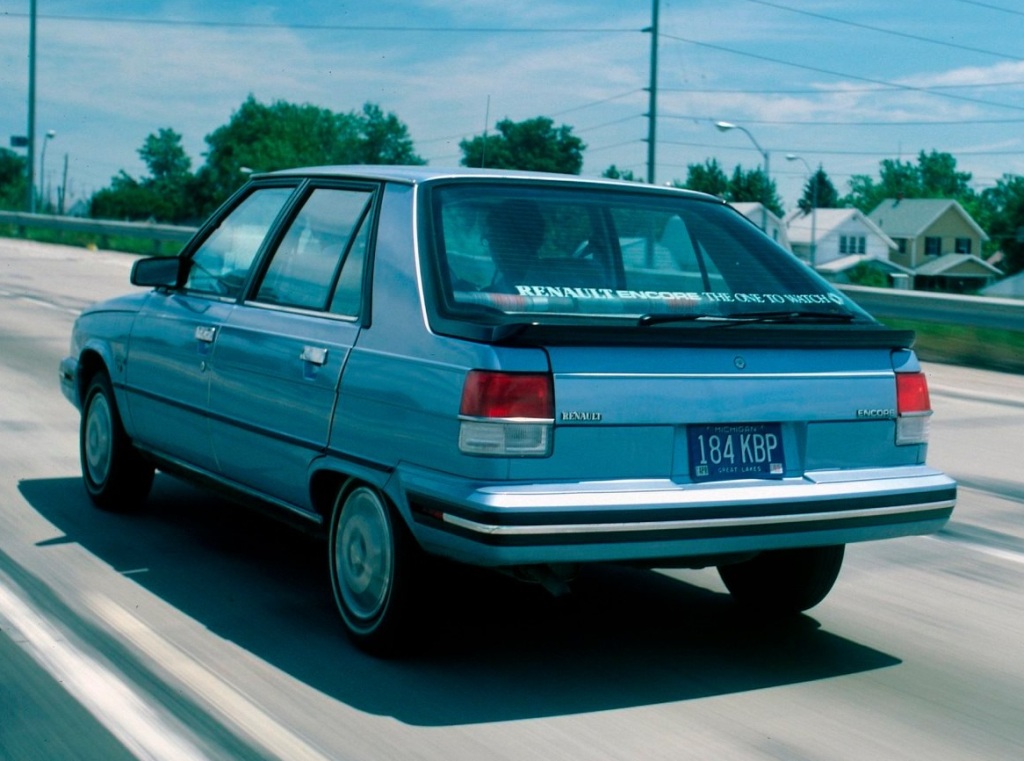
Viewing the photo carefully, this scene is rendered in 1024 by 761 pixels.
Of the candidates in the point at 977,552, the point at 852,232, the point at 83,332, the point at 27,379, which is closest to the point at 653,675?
the point at 977,552

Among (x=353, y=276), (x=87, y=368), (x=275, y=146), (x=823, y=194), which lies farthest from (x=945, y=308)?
(x=823, y=194)

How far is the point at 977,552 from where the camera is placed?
693 centimetres

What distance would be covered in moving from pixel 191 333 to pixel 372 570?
1.75 metres

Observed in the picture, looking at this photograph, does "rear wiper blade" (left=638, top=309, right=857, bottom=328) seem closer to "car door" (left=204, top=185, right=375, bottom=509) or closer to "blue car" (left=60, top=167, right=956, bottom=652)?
"blue car" (left=60, top=167, right=956, bottom=652)

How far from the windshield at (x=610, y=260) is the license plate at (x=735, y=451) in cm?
37

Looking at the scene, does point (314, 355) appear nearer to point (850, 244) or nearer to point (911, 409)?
point (911, 409)

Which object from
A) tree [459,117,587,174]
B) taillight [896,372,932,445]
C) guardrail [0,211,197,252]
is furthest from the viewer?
tree [459,117,587,174]

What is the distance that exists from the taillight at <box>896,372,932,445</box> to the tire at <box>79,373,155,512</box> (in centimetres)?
358

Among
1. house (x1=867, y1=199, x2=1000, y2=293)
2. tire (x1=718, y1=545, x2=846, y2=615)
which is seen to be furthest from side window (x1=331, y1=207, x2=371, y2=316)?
house (x1=867, y1=199, x2=1000, y2=293)

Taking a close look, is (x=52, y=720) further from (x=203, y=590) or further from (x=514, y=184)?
(x=514, y=184)

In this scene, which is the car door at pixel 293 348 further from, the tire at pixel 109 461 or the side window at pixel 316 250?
the tire at pixel 109 461

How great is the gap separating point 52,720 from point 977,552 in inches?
170

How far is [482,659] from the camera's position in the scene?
5.09 m

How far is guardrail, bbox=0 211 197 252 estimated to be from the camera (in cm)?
3469
